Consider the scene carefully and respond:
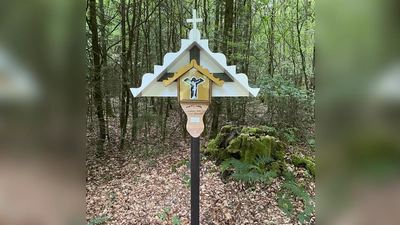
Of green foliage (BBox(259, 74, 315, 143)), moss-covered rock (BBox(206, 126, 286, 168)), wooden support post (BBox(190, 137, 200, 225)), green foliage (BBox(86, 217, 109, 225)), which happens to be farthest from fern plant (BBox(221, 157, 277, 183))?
green foliage (BBox(86, 217, 109, 225))

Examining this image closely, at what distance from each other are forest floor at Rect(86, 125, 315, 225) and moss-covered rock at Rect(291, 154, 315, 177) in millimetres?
119

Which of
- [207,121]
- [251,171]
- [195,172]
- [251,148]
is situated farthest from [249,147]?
[207,121]

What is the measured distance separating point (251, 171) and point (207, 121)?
3.01 meters

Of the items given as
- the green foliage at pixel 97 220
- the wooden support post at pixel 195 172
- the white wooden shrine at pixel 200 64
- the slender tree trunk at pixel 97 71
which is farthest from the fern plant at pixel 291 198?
the slender tree trunk at pixel 97 71

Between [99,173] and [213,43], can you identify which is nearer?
[99,173]

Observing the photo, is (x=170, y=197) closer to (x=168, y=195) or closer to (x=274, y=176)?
(x=168, y=195)

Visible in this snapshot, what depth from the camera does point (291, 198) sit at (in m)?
3.63

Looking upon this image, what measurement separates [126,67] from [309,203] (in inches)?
214

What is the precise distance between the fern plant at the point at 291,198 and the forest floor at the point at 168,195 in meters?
0.08

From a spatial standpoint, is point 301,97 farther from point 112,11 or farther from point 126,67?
point 112,11

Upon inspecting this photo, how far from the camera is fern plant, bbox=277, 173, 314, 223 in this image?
3209 millimetres
